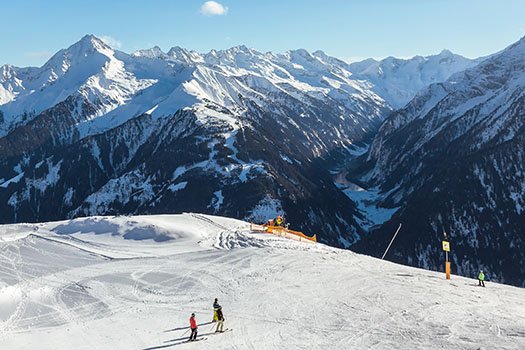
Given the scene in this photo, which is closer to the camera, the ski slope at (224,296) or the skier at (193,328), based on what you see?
the ski slope at (224,296)

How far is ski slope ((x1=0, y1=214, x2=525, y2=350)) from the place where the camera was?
2972 centimetres

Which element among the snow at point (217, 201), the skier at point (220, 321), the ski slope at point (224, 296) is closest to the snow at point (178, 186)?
the snow at point (217, 201)

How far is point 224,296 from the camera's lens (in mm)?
38281

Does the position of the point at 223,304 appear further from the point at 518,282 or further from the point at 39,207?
the point at 39,207

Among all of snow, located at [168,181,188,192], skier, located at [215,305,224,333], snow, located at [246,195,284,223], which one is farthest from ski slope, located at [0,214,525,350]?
snow, located at [168,181,188,192]

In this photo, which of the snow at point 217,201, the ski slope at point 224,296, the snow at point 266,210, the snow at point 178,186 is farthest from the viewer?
the snow at point 178,186

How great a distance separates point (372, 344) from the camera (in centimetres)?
2789

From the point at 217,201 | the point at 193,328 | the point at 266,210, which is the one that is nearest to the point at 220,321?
the point at 193,328

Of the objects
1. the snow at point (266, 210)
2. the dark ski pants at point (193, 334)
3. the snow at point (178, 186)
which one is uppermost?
the snow at point (178, 186)

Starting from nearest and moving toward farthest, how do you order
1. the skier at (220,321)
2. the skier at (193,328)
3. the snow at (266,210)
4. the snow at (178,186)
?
the skier at (193,328) < the skier at (220,321) < the snow at (266,210) < the snow at (178,186)

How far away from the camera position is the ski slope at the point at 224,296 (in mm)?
29719

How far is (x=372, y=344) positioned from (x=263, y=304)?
9856mm

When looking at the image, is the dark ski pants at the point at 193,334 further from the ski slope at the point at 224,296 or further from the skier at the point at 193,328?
the ski slope at the point at 224,296

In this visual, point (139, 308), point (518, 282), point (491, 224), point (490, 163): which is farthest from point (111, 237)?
point (490, 163)
